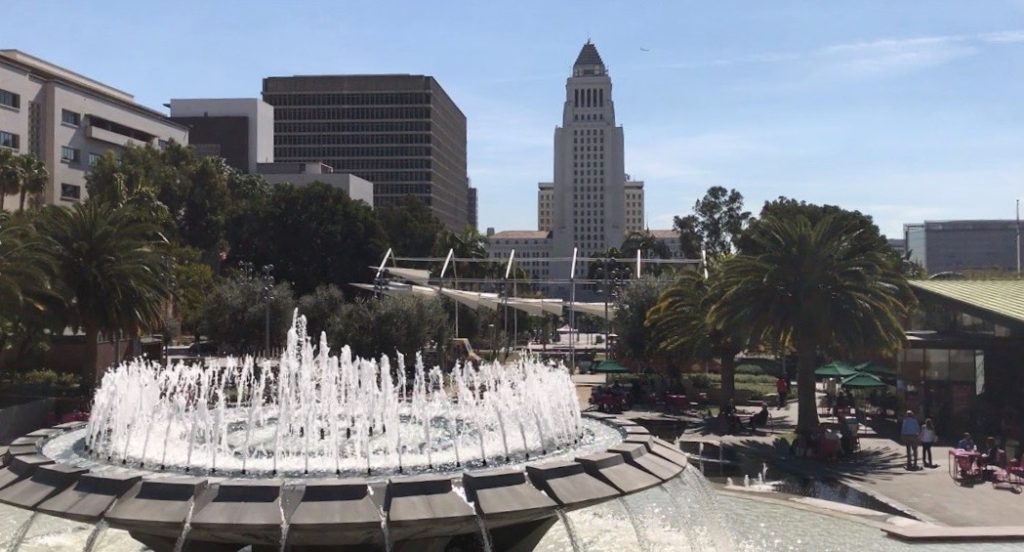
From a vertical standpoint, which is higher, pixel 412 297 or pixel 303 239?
pixel 303 239

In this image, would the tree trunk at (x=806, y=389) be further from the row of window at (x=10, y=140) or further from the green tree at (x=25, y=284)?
the row of window at (x=10, y=140)

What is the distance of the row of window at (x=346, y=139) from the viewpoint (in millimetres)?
149875

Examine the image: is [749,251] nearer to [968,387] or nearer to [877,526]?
[968,387]

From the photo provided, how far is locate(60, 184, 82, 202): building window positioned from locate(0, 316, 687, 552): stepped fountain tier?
56.4 meters

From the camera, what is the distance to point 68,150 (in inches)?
2623

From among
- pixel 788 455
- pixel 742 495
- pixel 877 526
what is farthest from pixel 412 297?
pixel 877 526

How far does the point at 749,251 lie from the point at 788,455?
16.3 meters

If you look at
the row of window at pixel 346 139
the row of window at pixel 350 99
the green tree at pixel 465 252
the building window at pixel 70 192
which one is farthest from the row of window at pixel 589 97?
the building window at pixel 70 192

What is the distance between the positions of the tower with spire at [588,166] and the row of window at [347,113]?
133 ft

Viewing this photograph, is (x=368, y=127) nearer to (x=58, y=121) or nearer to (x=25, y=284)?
(x=58, y=121)

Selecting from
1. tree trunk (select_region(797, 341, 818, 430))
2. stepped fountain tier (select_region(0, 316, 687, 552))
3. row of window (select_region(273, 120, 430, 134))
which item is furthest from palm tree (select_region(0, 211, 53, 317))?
row of window (select_region(273, 120, 430, 134))

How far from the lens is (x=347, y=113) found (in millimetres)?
150875

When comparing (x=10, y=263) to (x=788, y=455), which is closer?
(x=788, y=455)

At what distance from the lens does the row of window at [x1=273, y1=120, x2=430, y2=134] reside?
150 metres
